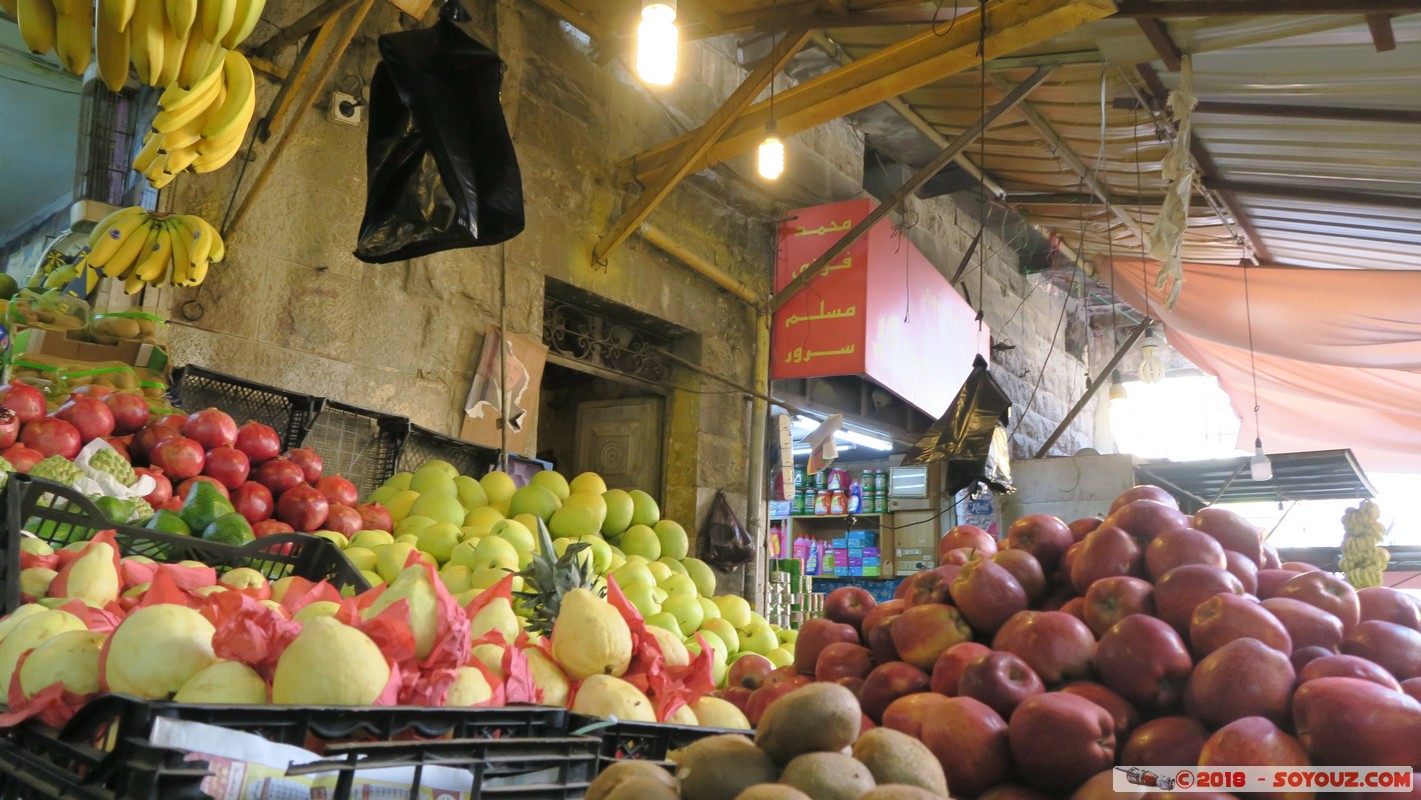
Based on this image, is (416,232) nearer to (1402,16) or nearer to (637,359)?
(637,359)

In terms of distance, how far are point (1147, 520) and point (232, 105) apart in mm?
3377

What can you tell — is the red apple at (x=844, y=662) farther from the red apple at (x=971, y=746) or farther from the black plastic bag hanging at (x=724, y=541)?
the black plastic bag hanging at (x=724, y=541)

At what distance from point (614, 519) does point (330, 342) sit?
169 centimetres

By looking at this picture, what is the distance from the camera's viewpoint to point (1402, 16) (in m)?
4.05

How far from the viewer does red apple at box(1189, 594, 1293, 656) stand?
4.25ft

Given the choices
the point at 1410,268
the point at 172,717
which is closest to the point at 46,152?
the point at 172,717

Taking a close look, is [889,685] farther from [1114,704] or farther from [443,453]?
[443,453]

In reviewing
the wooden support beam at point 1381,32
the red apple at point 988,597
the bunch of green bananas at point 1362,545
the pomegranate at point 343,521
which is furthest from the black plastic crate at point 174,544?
the bunch of green bananas at point 1362,545

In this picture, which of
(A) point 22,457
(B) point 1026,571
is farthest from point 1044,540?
(A) point 22,457

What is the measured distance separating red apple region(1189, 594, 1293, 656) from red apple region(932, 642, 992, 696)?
30 centimetres

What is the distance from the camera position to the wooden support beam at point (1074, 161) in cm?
619

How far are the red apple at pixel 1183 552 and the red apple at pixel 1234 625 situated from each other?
153 mm

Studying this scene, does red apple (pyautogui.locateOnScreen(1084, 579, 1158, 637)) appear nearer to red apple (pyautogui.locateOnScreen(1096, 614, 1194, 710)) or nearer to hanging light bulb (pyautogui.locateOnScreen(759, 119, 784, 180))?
red apple (pyautogui.locateOnScreen(1096, 614, 1194, 710))

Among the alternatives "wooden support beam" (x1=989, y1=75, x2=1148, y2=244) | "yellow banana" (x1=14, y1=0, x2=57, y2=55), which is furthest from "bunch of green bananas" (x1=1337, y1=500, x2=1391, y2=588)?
"yellow banana" (x1=14, y1=0, x2=57, y2=55)
